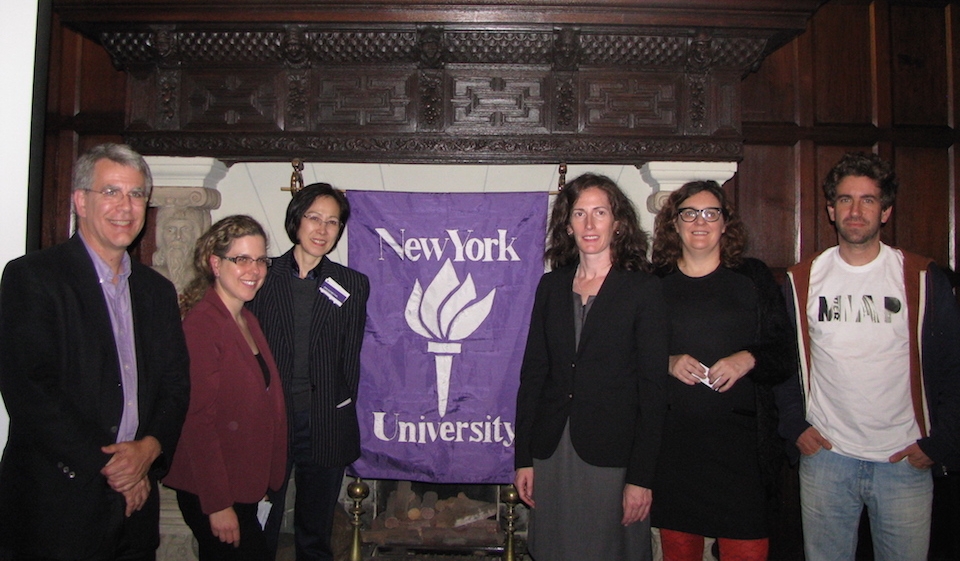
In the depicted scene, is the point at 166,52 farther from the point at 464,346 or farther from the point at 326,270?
the point at 464,346

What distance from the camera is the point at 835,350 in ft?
6.24

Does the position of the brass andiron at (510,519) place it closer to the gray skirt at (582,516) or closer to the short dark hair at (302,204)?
the gray skirt at (582,516)

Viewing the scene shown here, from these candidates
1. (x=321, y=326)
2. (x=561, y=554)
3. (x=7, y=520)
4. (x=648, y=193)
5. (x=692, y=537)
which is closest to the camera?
(x=7, y=520)

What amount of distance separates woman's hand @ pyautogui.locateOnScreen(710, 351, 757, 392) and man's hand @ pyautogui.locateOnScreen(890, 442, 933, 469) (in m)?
0.59

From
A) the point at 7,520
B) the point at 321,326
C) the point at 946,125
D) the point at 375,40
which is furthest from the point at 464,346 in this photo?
the point at 946,125

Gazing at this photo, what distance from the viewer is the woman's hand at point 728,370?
1.74 metres

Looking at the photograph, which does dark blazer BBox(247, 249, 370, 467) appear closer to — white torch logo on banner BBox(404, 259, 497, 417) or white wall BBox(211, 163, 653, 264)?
white torch logo on banner BBox(404, 259, 497, 417)

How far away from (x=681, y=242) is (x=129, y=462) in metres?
1.81

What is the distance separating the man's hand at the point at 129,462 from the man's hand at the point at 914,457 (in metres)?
2.27

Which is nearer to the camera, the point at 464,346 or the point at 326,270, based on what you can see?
the point at 326,270

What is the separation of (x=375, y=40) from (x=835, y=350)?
2.09 m

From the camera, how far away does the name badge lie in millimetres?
2082

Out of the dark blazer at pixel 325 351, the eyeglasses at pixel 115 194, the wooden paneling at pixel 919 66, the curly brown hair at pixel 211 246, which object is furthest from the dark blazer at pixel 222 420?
the wooden paneling at pixel 919 66

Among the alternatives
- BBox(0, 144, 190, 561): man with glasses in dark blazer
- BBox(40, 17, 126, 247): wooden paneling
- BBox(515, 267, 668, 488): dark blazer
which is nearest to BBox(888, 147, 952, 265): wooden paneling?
BBox(515, 267, 668, 488): dark blazer
